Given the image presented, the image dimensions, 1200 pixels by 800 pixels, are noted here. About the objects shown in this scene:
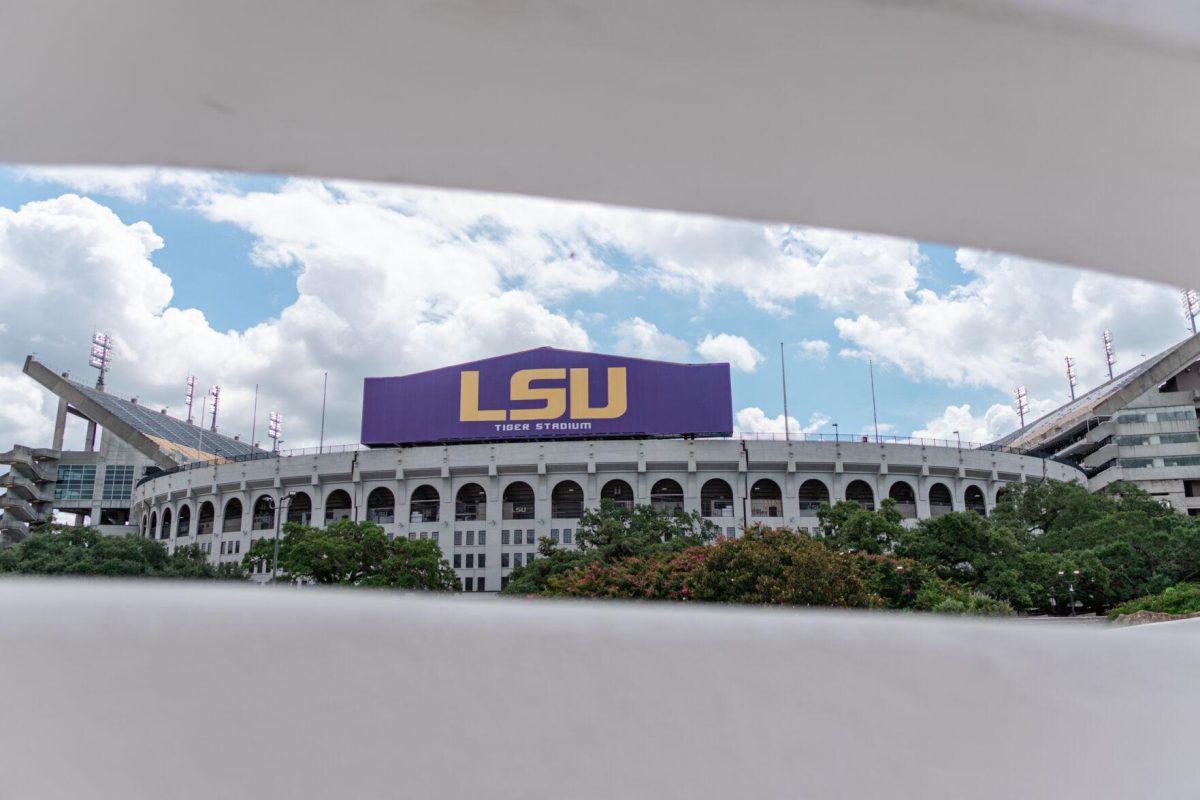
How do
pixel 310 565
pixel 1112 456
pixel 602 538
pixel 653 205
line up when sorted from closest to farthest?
pixel 653 205 → pixel 310 565 → pixel 602 538 → pixel 1112 456

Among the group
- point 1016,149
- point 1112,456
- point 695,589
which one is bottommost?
point 695,589

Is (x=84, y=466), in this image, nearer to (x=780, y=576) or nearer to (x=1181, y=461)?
(x=780, y=576)

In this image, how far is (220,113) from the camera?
5.46ft

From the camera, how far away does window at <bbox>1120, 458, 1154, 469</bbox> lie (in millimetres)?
49438

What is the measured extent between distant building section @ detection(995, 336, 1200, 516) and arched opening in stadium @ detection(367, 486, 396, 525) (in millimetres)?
40481

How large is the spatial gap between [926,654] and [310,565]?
27028 millimetres

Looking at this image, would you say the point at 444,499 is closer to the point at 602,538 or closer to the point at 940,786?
the point at 602,538

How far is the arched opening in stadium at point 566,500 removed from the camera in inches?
1533

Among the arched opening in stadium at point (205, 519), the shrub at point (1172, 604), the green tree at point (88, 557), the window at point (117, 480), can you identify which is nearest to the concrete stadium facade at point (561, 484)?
the arched opening in stadium at point (205, 519)

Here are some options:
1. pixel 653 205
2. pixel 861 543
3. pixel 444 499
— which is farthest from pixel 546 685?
pixel 444 499

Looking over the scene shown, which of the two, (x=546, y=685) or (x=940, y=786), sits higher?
(x=546, y=685)

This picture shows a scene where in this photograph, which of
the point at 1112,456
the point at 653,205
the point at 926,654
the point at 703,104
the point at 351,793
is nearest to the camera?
the point at 351,793

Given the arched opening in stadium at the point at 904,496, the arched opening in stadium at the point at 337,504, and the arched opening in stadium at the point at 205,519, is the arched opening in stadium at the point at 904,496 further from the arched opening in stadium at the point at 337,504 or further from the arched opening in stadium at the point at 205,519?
the arched opening in stadium at the point at 205,519

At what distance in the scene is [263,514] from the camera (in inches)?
1629
